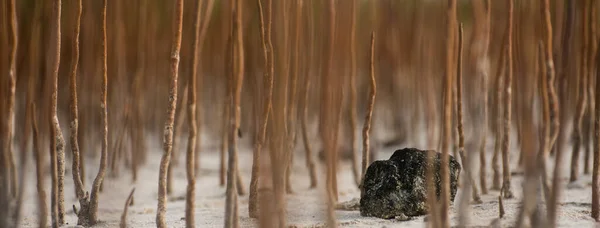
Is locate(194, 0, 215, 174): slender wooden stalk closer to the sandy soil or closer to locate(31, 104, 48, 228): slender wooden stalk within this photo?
the sandy soil

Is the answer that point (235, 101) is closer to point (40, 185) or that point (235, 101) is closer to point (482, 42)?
point (40, 185)

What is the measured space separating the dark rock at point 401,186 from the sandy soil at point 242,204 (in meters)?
0.03

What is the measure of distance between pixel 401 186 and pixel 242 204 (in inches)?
24.4

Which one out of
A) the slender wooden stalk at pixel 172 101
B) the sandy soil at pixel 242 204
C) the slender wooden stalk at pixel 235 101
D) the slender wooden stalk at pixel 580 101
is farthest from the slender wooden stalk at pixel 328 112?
the slender wooden stalk at pixel 580 101

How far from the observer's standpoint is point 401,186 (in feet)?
5.27

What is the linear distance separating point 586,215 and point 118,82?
1.38 meters

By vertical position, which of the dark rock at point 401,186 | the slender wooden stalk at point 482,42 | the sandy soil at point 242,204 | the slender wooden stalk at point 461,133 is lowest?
the sandy soil at point 242,204

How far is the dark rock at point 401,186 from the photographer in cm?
159

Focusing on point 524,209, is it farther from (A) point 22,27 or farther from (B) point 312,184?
(A) point 22,27

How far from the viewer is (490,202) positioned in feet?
5.92

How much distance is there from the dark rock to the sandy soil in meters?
0.03

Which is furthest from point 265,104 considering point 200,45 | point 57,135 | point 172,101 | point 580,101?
point 580,101

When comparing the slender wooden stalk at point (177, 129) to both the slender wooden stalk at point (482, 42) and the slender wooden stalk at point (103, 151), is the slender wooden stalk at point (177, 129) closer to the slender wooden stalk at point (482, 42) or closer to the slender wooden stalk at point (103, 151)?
the slender wooden stalk at point (103, 151)

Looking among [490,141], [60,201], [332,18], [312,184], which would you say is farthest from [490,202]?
[490,141]
